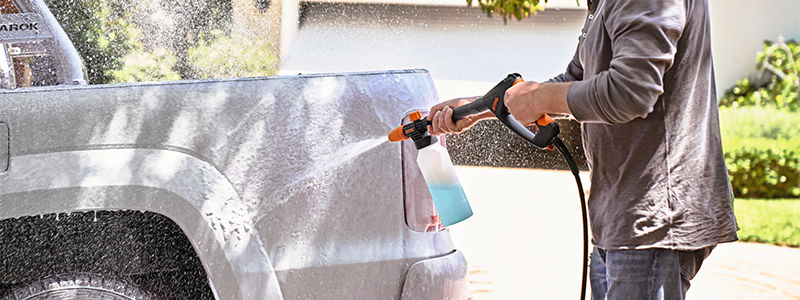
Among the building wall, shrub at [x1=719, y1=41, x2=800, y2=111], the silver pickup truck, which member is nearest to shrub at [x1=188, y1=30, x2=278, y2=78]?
the building wall

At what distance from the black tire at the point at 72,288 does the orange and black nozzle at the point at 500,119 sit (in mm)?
844

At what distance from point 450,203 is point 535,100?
441 millimetres

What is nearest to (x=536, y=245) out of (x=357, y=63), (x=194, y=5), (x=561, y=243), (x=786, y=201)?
(x=561, y=243)

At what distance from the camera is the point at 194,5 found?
6.73 meters

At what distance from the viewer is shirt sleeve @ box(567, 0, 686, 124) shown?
1517 mm

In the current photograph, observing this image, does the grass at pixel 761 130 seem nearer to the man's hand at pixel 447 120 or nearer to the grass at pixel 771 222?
the grass at pixel 771 222

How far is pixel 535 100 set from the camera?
5.43ft

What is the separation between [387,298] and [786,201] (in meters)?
6.48

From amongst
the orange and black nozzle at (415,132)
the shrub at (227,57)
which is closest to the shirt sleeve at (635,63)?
the orange and black nozzle at (415,132)

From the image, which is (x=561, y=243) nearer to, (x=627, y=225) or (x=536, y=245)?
(x=536, y=245)

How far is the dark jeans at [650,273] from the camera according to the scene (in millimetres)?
1699

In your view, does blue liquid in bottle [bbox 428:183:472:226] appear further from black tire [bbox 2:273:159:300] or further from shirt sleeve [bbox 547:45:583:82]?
black tire [bbox 2:273:159:300]

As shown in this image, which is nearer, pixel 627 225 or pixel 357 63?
pixel 627 225

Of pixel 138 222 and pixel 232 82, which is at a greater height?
pixel 232 82
